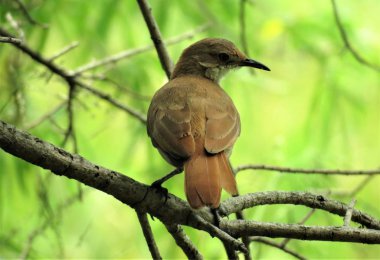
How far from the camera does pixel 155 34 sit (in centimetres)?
490

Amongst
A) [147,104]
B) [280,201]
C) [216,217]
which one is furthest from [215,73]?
[216,217]

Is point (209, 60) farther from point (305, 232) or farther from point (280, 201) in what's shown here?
point (305, 232)

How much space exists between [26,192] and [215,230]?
3070mm

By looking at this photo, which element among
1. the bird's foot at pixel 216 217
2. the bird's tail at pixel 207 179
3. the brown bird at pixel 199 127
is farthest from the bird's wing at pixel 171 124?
the bird's foot at pixel 216 217

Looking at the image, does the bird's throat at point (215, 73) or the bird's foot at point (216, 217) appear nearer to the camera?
the bird's foot at point (216, 217)

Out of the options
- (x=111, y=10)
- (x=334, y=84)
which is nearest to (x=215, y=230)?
(x=111, y=10)

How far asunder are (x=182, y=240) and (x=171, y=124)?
750 millimetres

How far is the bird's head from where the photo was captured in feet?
18.5

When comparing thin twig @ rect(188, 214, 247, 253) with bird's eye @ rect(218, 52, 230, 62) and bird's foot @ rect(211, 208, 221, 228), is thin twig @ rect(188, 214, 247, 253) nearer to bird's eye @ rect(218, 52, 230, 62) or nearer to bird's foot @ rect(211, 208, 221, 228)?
bird's foot @ rect(211, 208, 221, 228)

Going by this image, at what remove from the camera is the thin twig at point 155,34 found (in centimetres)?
477

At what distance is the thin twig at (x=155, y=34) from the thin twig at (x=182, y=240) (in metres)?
1.67

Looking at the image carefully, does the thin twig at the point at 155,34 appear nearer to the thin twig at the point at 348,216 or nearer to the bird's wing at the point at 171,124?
the bird's wing at the point at 171,124

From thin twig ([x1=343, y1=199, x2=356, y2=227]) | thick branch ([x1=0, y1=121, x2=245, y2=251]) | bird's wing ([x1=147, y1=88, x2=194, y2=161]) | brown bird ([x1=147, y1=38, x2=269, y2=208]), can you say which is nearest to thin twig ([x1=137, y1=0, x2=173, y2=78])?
brown bird ([x1=147, y1=38, x2=269, y2=208])

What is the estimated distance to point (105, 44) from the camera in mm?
6512
